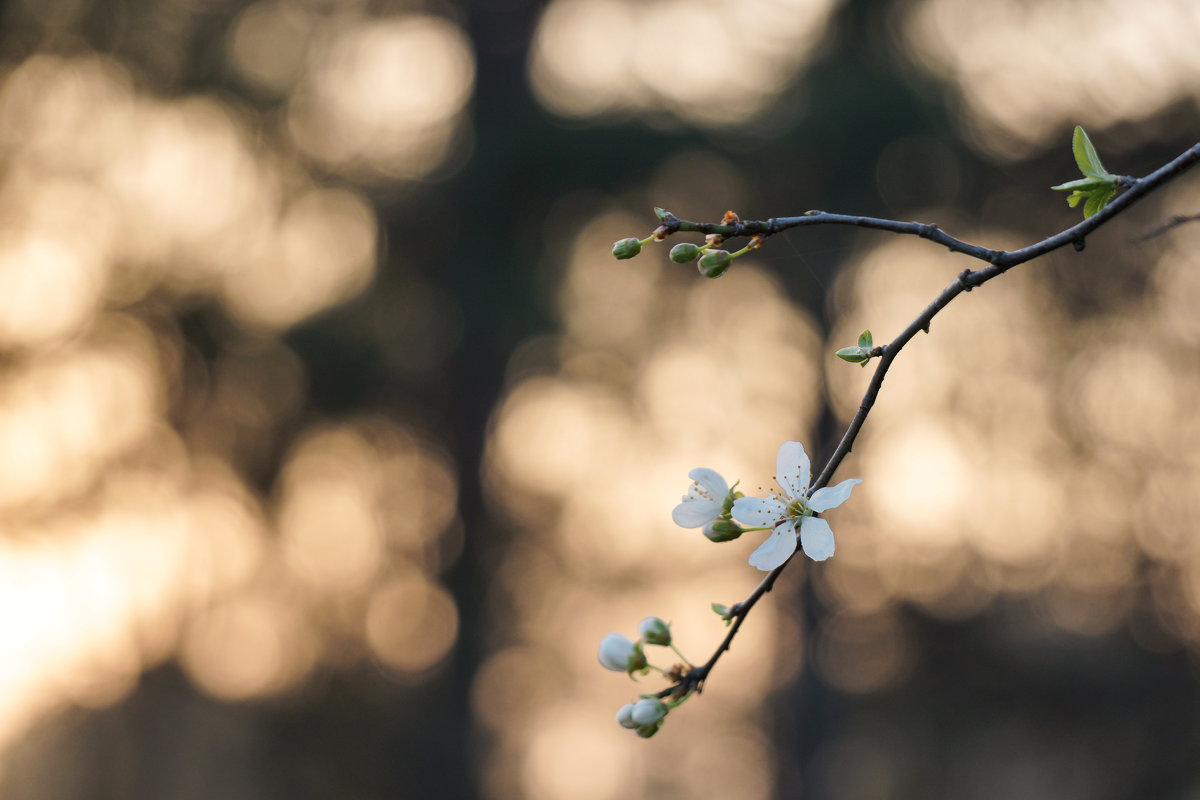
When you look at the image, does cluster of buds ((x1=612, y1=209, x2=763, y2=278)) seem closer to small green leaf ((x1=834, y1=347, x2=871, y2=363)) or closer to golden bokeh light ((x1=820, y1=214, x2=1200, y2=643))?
small green leaf ((x1=834, y1=347, x2=871, y2=363))

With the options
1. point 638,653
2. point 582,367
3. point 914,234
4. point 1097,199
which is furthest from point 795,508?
point 582,367

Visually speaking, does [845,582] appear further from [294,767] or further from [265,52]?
[265,52]

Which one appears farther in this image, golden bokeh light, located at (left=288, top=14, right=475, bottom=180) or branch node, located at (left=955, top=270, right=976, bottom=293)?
golden bokeh light, located at (left=288, top=14, right=475, bottom=180)

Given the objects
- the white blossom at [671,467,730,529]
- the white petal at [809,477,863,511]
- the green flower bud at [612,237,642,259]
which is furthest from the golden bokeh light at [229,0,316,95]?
the white petal at [809,477,863,511]

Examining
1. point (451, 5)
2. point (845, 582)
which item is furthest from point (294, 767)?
point (451, 5)

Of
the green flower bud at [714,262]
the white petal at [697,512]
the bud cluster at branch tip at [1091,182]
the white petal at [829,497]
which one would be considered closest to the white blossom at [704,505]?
Result: the white petal at [697,512]

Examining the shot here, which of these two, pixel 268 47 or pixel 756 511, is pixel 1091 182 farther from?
pixel 268 47
